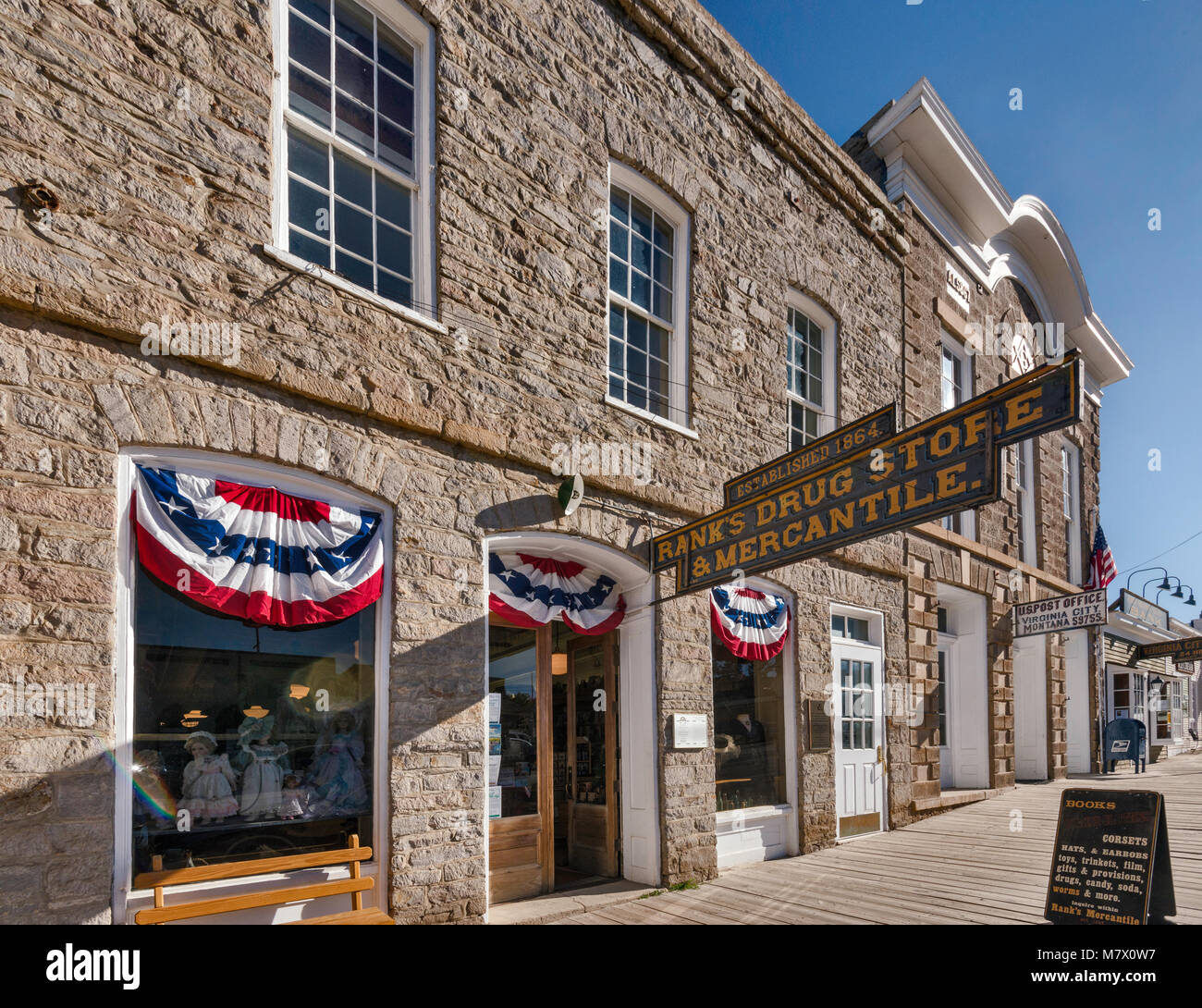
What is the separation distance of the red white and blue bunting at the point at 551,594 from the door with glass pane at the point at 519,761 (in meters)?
0.42

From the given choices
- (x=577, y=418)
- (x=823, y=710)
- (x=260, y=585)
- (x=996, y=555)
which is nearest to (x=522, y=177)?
(x=577, y=418)

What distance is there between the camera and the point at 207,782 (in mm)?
4844

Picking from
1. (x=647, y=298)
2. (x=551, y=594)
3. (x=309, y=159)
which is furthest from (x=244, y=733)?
(x=647, y=298)

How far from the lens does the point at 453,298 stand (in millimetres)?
6246

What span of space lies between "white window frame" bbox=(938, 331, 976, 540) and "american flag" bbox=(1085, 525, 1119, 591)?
6.63 m

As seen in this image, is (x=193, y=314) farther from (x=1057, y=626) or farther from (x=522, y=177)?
(x=1057, y=626)

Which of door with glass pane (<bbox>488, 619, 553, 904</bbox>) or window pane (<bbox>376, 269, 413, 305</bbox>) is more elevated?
window pane (<bbox>376, 269, 413, 305</bbox>)

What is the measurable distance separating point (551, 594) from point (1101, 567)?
16009 mm

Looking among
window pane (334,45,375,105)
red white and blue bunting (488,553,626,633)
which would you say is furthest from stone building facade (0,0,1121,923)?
red white and blue bunting (488,553,626,633)

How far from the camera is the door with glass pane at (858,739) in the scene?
977 centimetres

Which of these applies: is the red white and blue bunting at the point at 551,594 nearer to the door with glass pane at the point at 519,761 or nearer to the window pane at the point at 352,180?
the door with glass pane at the point at 519,761

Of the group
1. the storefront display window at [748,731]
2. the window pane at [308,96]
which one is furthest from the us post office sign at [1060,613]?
the window pane at [308,96]

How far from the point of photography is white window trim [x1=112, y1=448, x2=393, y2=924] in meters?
4.30

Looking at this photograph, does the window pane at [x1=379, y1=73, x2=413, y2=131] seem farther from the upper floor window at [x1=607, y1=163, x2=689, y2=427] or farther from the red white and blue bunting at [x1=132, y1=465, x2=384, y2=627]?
the red white and blue bunting at [x1=132, y1=465, x2=384, y2=627]
